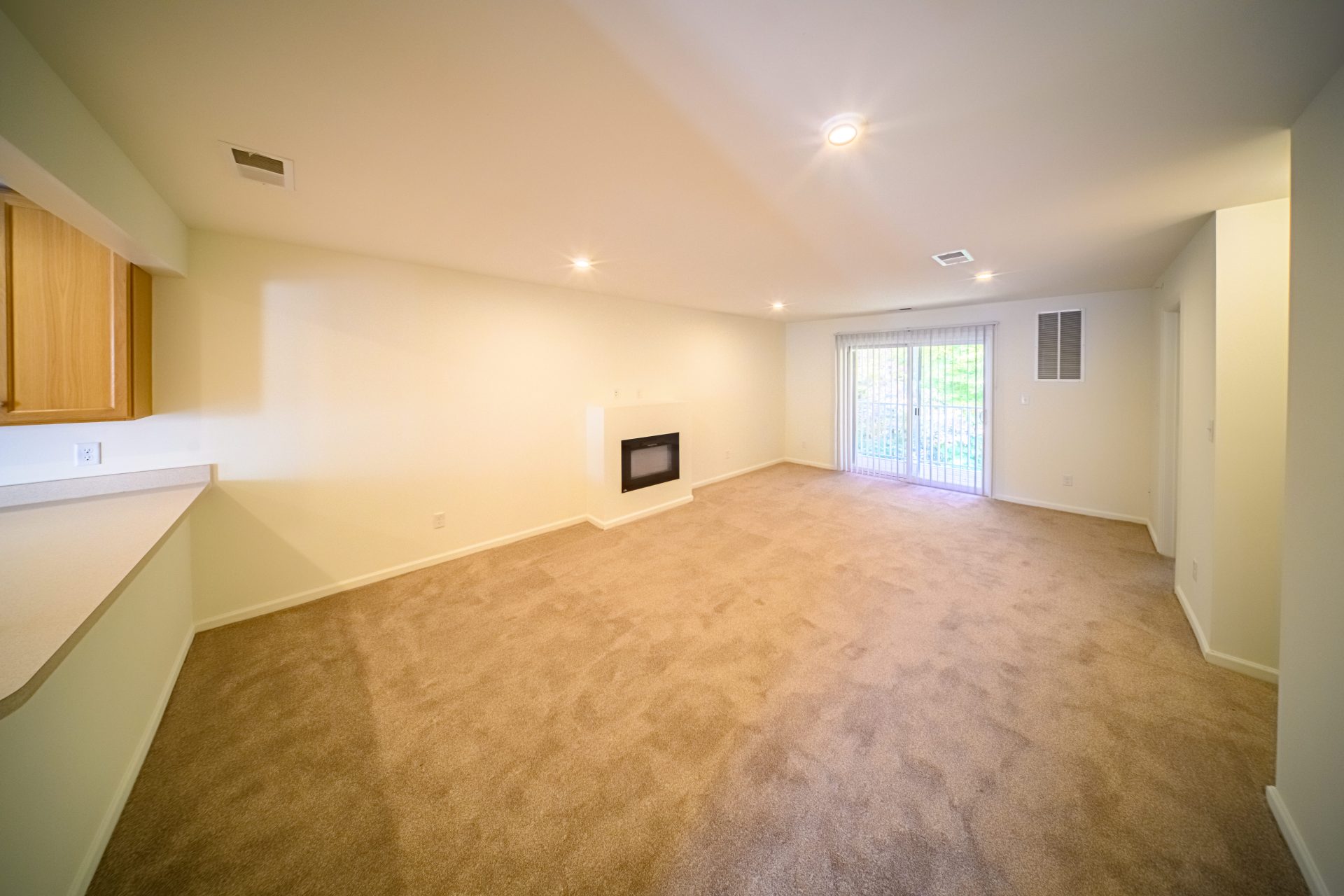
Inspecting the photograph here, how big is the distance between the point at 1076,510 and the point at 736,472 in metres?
4.12

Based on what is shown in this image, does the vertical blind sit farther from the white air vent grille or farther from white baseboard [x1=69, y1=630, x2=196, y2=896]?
white baseboard [x1=69, y1=630, x2=196, y2=896]

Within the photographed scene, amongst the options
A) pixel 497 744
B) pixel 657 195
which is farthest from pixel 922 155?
pixel 497 744

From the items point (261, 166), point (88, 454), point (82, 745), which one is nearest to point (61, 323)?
point (88, 454)

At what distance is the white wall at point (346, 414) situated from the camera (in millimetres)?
2656

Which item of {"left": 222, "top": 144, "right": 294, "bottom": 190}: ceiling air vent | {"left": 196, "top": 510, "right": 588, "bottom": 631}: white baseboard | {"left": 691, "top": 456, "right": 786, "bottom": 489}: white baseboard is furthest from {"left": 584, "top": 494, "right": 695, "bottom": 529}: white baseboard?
{"left": 222, "top": 144, "right": 294, "bottom": 190}: ceiling air vent

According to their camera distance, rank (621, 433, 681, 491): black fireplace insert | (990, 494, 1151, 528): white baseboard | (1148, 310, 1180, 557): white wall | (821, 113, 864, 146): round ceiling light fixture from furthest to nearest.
Result: (621, 433, 681, 491): black fireplace insert < (990, 494, 1151, 528): white baseboard < (1148, 310, 1180, 557): white wall < (821, 113, 864, 146): round ceiling light fixture

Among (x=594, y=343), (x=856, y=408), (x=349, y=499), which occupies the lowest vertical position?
(x=349, y=499)

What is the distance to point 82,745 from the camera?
58.2 inches

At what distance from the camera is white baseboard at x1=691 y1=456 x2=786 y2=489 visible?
630 centimetres

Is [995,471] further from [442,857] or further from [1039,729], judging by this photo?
[442,857]

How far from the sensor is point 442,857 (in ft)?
4.77

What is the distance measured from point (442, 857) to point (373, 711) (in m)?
0.94

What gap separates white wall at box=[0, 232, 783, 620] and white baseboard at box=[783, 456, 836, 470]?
4093 millimetres

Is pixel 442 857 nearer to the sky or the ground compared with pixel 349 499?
nearer to the ground
